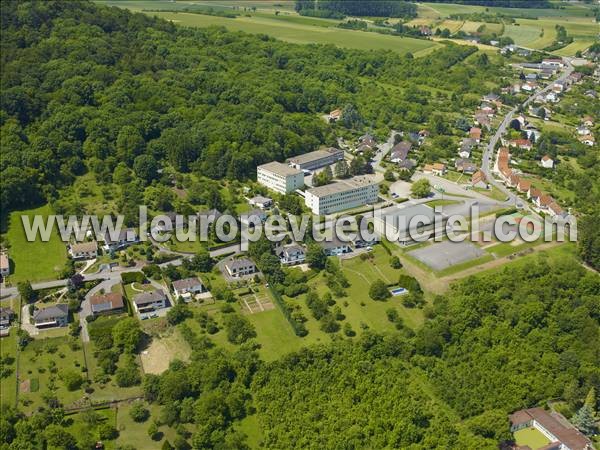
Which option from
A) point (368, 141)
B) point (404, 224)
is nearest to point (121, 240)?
point (404, 224)

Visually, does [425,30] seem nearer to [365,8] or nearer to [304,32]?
[365,8]

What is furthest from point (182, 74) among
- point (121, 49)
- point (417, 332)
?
point (417, 332)

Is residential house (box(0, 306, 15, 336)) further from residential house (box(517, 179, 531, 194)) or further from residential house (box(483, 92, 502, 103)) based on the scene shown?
residential house (box(483, 92, 502, 103))

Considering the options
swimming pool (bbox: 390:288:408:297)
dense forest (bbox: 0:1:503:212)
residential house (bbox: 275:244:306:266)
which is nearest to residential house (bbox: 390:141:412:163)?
dense forest (bbox: 0:1:503:212)

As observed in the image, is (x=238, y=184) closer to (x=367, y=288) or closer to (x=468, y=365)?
(x=367, y=288)

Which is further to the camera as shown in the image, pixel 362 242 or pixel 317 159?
pixel 317 159

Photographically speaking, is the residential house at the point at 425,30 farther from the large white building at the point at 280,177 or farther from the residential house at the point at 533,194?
the large white building at the point at 280,177
